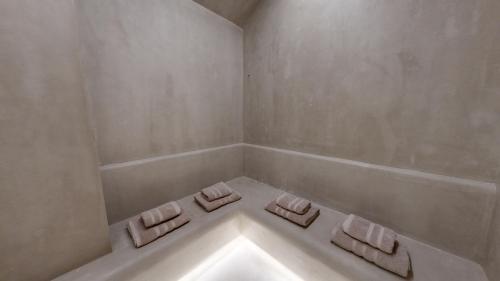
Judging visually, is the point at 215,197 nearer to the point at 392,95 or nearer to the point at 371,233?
the point at 371,233

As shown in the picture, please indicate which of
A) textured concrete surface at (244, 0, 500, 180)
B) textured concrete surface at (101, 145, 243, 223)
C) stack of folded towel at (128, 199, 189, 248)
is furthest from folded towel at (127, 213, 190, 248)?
textured concrete surface at (244, 0, 500, 180)

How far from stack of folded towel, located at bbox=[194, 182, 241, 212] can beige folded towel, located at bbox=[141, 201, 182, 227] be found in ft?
0.76

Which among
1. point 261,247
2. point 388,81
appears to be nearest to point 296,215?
point 261,247

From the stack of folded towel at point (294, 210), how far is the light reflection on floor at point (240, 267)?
0.32m

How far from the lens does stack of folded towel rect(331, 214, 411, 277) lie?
3.06ft

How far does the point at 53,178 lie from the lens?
31.7 inches

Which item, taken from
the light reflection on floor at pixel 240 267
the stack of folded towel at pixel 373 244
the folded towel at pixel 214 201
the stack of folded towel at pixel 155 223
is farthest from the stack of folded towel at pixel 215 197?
the stack of folded towel at pixel 373 244

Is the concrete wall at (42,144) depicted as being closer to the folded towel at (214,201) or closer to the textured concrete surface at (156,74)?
the textured concrete surface at (156,74)

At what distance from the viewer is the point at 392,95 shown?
1.17m

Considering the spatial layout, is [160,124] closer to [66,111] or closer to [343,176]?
[66,111]

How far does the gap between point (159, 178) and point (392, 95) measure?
1967 millimetres

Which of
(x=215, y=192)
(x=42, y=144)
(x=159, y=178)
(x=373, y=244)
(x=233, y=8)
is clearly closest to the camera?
(x=42, y=144)

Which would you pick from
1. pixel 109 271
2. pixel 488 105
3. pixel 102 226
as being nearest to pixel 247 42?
pixel 488 105

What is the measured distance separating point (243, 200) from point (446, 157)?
4.91 feet
